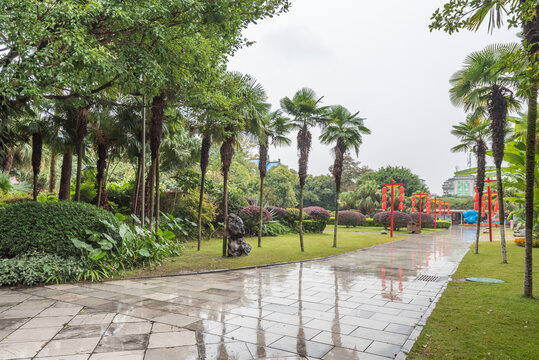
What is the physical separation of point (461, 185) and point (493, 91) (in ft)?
348

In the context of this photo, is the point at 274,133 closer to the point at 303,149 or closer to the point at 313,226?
the point at 303,149

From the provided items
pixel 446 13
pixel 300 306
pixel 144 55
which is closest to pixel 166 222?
pixel 144 55

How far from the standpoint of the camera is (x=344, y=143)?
1448 cm

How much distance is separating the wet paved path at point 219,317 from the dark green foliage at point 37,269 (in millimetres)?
310

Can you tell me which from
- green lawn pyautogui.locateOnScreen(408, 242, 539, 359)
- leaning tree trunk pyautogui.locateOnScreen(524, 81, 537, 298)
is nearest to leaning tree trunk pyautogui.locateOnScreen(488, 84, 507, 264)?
green lawn pyautogui.locateOnScreen(408, 242, 539, 359)

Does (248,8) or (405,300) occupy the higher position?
(248,8)

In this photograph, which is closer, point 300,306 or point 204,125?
point 300,306

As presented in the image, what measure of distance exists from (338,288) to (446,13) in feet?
16.9

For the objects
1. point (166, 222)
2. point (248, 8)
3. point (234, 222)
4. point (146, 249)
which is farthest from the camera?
point (166, 222)

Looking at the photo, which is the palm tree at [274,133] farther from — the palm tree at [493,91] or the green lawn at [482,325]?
the green lawn at [482,325]

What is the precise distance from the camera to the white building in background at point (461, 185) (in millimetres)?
100000

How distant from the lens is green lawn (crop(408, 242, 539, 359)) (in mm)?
3650

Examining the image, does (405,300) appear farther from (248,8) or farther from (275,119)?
(275,119)

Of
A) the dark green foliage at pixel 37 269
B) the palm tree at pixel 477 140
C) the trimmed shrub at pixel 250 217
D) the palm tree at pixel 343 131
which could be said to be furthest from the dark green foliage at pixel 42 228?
the palm tree at pixel 477 140
